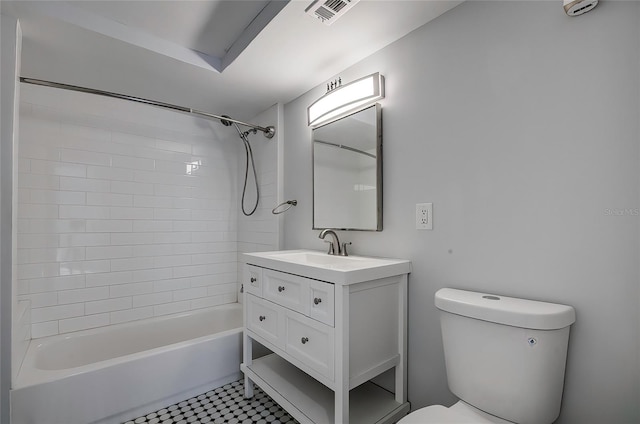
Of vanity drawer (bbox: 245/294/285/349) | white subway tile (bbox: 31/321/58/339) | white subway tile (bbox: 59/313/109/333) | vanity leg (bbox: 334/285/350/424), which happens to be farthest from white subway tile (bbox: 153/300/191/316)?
vanity leg (bbox: 334/285/350/424)

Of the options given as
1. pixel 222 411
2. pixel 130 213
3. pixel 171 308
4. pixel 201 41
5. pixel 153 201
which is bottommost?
pixel 222 411

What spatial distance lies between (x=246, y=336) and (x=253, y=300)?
277mm

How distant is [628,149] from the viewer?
969 millimetres

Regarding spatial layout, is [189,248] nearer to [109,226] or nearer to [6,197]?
[109,226]

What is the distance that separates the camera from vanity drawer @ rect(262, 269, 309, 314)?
4.69 feet

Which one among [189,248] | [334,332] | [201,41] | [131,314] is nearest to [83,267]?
[131,314]

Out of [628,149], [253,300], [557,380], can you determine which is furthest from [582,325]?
[253,300]

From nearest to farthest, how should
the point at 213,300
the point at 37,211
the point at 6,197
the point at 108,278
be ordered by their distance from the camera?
the point at 6,197 < the point at 37,211 < the point at 108,278 < the point at 213,300

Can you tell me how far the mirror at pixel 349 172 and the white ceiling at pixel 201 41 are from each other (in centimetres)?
40

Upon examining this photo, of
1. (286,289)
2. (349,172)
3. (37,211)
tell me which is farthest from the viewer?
(37,211)

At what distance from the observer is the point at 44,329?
2084mm

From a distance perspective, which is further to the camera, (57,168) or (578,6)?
(57,168)

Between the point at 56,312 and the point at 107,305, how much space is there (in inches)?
11.6

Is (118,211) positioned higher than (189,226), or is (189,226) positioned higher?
(118,211)
